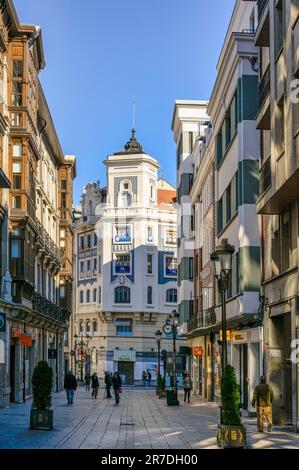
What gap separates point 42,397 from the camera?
23578mm

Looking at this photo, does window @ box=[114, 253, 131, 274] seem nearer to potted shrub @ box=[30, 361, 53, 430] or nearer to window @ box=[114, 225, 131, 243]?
window @ box=[114, 225, 131, 243]

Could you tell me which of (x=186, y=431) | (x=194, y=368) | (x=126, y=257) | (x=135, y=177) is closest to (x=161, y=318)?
(x=126, y=257)

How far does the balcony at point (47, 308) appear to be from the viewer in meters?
45.2

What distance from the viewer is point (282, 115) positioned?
2447 centimetres

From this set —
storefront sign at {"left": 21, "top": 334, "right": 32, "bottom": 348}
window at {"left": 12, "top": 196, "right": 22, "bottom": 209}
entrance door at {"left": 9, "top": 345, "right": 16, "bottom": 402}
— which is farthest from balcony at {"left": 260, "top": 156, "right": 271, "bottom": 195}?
entrance door at {"left": 9, "top": 345, "right": 16, "bottom": 402}

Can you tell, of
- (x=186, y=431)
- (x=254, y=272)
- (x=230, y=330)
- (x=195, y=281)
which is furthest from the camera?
(x=195, y=281)

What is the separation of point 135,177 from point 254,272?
57.6 metres

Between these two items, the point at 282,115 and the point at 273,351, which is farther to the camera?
the point at 273,351

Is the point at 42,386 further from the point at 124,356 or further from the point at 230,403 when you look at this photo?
the point at 124,356

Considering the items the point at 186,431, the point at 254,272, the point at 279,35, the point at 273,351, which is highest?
the point at 279,35

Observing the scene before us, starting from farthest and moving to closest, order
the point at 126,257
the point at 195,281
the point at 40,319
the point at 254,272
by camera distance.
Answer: the point at 126,257 → the point at 195,281 → the point at 40,319 → the point at 254,272

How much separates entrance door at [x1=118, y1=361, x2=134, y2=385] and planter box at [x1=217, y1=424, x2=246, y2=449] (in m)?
71.2

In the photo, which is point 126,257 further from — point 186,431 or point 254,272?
point 186,431

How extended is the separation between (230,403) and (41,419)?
7026 millimetres
